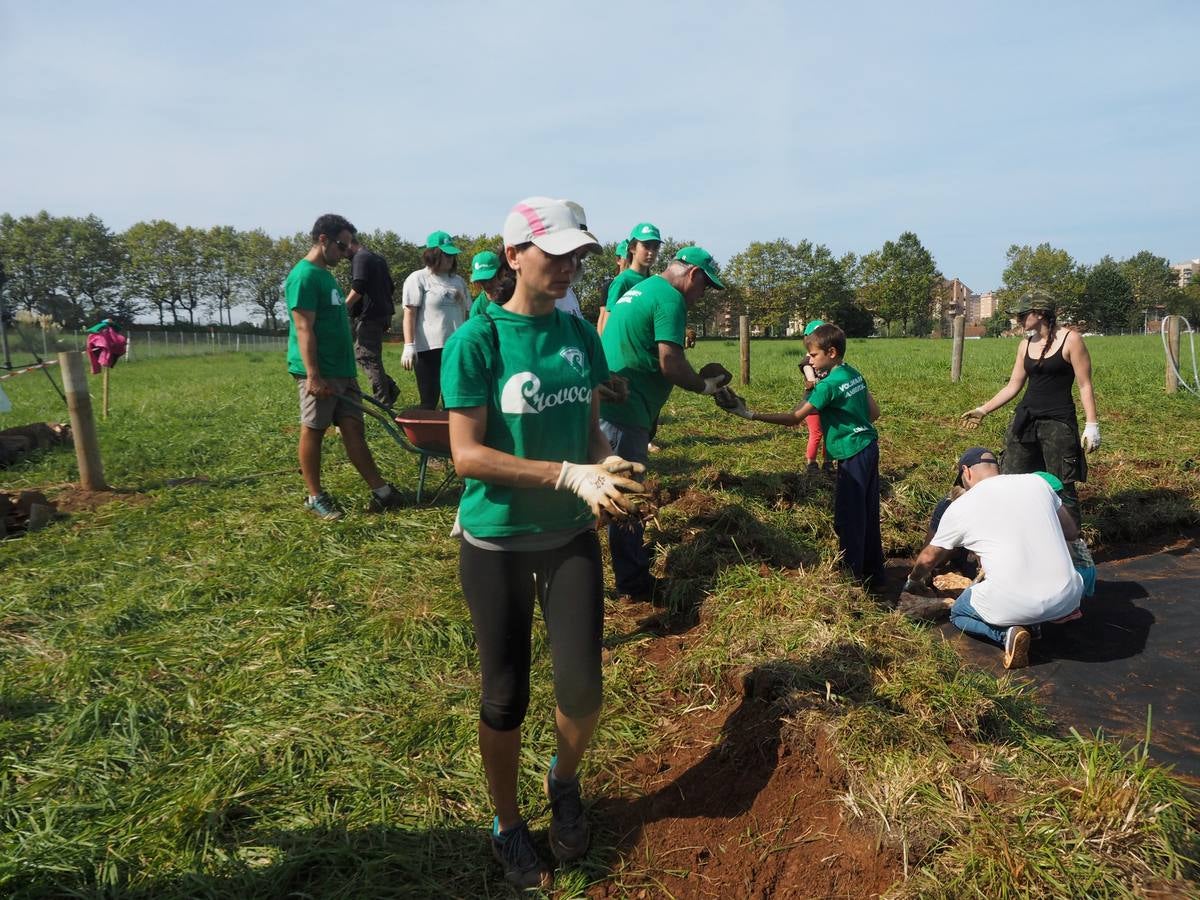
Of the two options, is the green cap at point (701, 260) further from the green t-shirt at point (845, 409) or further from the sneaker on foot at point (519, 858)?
the sneaker on foot at point (519, 858)

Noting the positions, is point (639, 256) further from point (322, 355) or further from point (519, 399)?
point (519, 399)

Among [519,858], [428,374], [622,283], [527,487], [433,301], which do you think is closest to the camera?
[527,487]

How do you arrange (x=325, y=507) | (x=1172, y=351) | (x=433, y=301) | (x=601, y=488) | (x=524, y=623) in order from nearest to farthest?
1. (x=601, y=488)
2. (x=524, y=623)
3. (x=325, y=507)
4. (x=433, y=301)
5. (x=1172, y=351)

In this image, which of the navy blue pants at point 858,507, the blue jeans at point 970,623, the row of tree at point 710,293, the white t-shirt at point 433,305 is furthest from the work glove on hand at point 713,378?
the row of tree at point 710,293

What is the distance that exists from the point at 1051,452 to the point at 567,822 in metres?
4.11

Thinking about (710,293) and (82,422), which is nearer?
(82,422)

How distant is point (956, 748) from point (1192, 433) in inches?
297

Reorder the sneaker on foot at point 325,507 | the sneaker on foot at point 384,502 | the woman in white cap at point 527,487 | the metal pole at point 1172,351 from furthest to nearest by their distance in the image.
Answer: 1. the metal pole at point 1172,351
2. the sneaker on foot at point 384,502
3. the sneaker on foot at point 325,507
4. the woman in white cap at point 527,487

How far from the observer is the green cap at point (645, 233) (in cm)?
585

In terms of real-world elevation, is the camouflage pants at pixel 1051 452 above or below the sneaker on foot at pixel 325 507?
above

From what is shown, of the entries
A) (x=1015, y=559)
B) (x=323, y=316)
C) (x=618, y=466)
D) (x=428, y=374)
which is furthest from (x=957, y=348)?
(x=618, y=466)

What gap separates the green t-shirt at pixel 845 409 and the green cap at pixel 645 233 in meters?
2.13

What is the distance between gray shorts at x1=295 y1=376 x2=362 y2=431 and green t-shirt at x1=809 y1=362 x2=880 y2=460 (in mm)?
3189

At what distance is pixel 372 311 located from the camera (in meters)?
6.67
